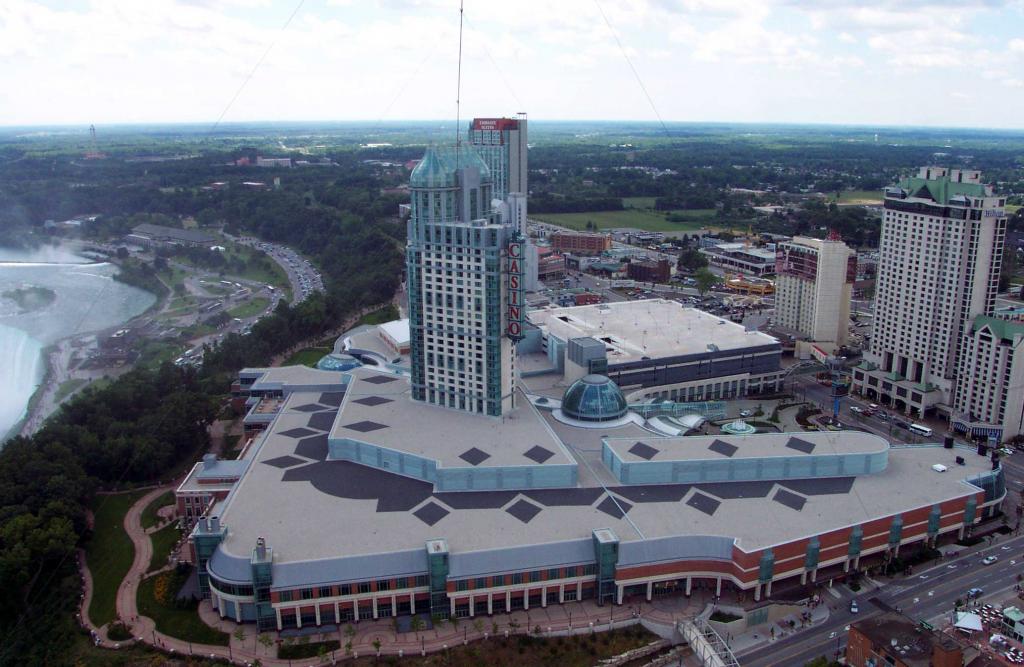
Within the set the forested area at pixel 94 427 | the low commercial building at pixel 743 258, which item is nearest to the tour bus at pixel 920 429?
the forested area at pixel 94 427

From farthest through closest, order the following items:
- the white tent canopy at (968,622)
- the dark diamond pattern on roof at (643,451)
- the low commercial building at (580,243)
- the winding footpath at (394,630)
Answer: the low commercial building at (580,243)
the dark diamond pattern on roof at (643,451)
the white tent canopy at (968,622)
the winding footpath at (394,630)

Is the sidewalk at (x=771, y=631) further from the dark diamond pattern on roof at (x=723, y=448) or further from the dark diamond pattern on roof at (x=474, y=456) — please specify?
the dark diamond pattern on roof at (x=474, y=456)

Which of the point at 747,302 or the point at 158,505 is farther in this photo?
the point at 747,302

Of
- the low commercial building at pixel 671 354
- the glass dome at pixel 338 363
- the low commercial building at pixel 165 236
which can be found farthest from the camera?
the low commercial building at pixel 165 236

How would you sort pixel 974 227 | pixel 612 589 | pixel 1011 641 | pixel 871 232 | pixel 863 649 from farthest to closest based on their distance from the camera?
pixel 871 232 < pixel 974 227 < pixel 612 589 < pixel 1011 641 < pixel 863 649

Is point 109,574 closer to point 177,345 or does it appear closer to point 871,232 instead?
point 177,345

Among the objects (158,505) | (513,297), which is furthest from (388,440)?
(158,505)
